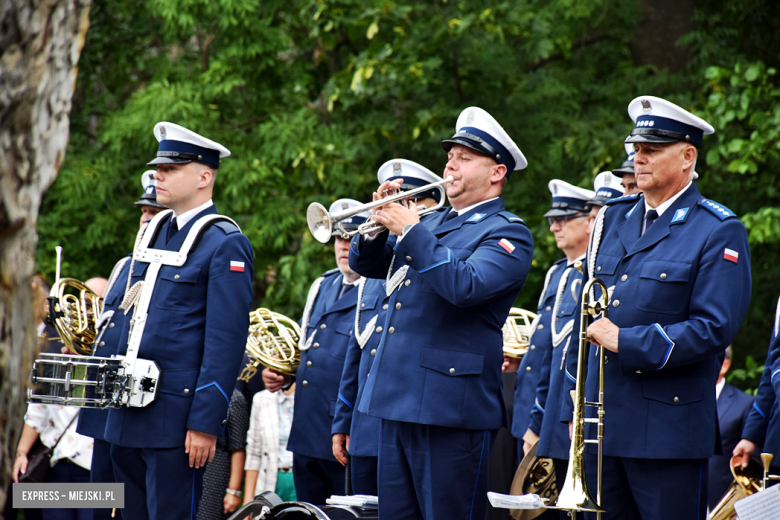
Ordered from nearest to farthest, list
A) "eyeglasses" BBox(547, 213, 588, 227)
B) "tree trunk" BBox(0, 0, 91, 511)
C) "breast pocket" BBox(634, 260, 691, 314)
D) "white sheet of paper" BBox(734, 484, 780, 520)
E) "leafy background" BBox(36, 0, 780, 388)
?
"tree trunk" BBox(0, 0, 91, 511), "white sheet of paper" BBox(734, 484, 780, 520), "breast pocket" BBox(634, 260, 691, 314), "eyeglasses" BBox(547, 213, 588, 227), "leafy background" BBox(36, 0, 780, 388)

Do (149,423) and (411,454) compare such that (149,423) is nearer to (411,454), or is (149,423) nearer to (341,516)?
(341,516)

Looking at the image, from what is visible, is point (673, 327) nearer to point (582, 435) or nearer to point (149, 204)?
point (582, 435)

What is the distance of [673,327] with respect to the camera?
11.3 feet

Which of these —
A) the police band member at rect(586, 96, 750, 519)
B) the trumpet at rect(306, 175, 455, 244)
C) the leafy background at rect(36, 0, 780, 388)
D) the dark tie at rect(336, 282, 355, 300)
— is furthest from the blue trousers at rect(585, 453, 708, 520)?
the leafy background at rect(36, 0, 780, 388)

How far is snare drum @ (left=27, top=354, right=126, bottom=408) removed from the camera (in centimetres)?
418

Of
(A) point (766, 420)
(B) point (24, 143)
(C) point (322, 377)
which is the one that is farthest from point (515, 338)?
(B) point (24, 143)

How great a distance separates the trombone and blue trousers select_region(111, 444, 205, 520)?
1863 millimetres

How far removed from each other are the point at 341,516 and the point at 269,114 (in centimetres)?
730

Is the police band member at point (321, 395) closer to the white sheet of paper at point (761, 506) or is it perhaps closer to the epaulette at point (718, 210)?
the epaulette at point (718, 210)

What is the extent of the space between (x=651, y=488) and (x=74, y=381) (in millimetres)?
2594

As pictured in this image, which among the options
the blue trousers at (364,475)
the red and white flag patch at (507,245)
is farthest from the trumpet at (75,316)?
the red and white flag patch at (507,245)

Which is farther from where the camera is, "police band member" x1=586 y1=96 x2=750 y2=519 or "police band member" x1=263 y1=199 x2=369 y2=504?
"police band member" x1=263 y1=199 x2=369 y2=504

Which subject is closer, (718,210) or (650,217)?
(718,210)

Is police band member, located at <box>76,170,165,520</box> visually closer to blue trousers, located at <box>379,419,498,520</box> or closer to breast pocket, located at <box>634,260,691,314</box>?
blue trousers, located at <box>379,419,498,520</box>
